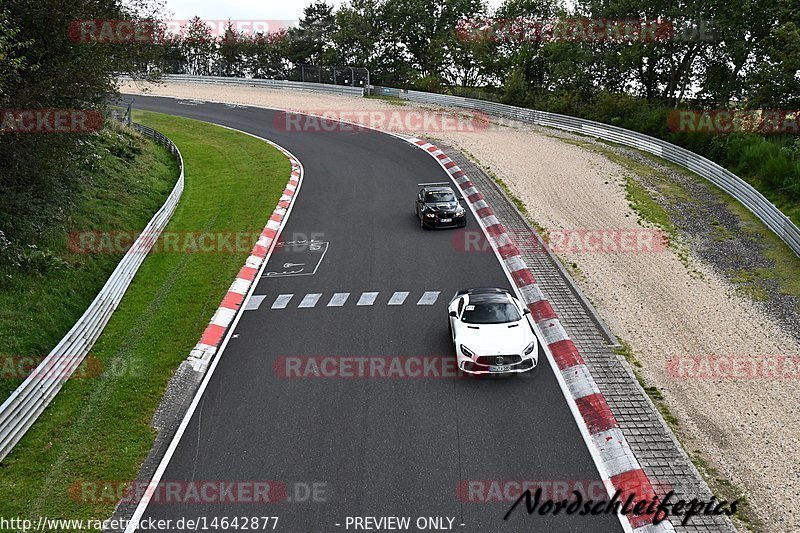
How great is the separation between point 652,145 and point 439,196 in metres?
16.4

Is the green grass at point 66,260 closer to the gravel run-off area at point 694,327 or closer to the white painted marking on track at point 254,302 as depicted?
the white painted marking on track at point 254,302

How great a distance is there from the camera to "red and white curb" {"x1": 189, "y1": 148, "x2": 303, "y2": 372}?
45.6ft

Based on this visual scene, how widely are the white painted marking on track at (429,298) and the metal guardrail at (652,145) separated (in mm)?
11902

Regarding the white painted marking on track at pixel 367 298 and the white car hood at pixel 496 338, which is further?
the white painted marking on track at pixel 367 298

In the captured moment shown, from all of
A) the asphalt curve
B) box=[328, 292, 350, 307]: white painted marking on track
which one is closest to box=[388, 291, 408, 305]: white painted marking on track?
the asphalt curve

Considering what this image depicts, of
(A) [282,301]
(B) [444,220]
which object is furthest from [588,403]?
(B) [444,220]

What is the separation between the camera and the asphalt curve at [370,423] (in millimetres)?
9570

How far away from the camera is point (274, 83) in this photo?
5628 cm

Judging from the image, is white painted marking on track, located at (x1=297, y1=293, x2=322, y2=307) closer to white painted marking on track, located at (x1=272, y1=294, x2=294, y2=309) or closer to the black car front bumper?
white painted marking on track, located at (x1=272, y1=294, x2=294, y2=309)

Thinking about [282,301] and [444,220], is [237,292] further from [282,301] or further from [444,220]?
[444,220]

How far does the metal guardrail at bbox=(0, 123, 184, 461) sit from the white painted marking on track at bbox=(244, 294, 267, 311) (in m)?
3.46

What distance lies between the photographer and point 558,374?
1271 cm

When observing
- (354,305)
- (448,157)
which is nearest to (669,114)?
(448,157)

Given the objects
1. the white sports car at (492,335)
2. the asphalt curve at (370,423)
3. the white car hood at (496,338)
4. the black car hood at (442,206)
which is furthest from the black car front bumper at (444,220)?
the white car hood at (496,338)
